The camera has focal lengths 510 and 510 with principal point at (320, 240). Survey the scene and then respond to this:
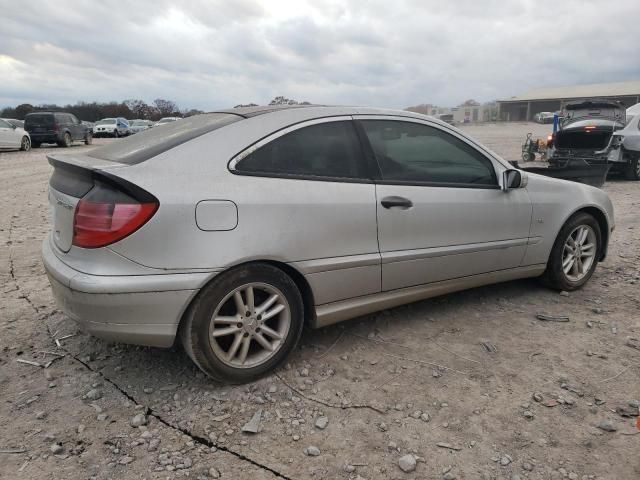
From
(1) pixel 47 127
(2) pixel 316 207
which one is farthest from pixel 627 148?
(1) pixel 47 127

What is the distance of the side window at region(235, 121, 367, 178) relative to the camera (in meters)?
2.97

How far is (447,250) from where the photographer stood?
11.8 ft

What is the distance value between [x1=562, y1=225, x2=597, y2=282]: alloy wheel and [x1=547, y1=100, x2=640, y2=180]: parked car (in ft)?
26.5

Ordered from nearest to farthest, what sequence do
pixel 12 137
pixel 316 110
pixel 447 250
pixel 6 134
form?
pixel 316 110 < pixel 447 250 < pixel 6 134 < pixel 12 137

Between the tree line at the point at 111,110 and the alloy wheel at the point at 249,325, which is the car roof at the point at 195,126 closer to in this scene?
the alloy wheel at the point at 249,325

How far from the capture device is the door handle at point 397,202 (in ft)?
10.7

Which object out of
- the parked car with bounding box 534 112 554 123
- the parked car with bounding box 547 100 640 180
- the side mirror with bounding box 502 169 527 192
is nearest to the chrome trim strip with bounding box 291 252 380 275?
the side mirror with bounding box 502 169 527 192

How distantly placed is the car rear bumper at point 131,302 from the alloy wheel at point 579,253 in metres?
3.22

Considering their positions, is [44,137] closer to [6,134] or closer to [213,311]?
[6,134]

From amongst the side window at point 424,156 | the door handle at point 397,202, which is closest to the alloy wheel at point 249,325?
the door handle at point 397,202

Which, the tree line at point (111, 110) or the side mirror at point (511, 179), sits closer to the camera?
the side mirror at point (511, 179)

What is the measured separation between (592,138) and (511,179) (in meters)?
9.63

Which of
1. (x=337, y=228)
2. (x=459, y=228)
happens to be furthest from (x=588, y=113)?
(x=337, y=228)

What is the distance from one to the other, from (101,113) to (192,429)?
61.9 metres
